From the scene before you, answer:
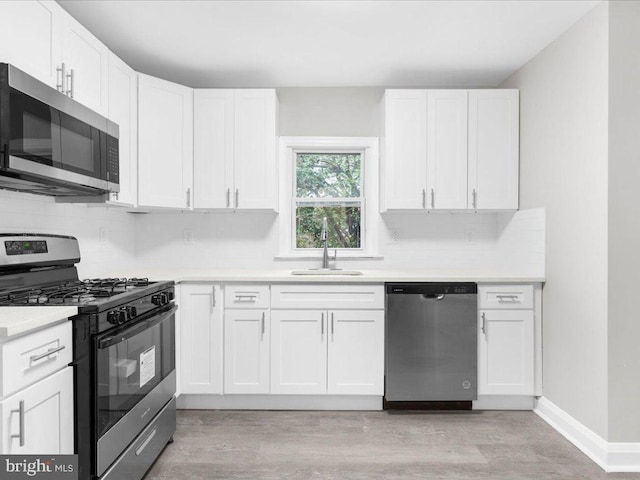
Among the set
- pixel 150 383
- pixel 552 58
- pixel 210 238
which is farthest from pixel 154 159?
pixel 552 58

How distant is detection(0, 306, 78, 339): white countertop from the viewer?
4.29 feet

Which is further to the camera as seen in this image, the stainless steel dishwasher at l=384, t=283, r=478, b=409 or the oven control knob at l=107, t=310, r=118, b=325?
the stainless steel dishwasher at l=384, t=283, r=478, b=409

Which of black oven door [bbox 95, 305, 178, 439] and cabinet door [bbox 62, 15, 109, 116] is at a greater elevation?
cabinet door [bbox 62, 15, 109, 116]

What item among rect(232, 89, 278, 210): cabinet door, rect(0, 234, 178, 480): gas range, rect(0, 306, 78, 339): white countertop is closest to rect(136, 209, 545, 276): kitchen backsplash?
rect(232, 89, 278, 210): cabinet door

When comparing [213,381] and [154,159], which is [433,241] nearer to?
[213,381]

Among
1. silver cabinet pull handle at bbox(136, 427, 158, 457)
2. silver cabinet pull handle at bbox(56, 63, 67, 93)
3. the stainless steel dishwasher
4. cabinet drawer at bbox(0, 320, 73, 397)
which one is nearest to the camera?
cabinet drawer at bbox(0, 320, 73, 397)

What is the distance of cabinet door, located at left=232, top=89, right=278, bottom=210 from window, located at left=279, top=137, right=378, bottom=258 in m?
0.39

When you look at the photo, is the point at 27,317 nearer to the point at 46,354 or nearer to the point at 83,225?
the point at 46,354

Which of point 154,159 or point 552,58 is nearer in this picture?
point 552,58

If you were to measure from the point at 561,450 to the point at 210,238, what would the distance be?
2875mm

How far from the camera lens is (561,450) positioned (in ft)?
8.07

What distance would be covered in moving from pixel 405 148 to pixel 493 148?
0.67 meters

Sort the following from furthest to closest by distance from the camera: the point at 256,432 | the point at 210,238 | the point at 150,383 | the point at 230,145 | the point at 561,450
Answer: the point at 210,238
the point at 230,145
the point at 256,432
the point at 561,450
the point at 150,383

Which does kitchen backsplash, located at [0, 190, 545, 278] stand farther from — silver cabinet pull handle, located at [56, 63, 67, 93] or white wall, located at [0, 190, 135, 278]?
silver cabinet pull handle, located at [56, 63, 67, 93]
